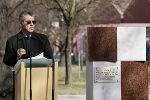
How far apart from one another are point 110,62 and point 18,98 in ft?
7.25

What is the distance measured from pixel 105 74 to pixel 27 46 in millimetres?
1736

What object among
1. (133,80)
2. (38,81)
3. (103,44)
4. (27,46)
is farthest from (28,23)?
(133,80)

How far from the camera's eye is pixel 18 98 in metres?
6.57

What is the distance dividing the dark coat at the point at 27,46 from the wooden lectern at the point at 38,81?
0.59 m

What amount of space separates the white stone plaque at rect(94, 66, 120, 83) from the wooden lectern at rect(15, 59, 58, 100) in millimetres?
2007

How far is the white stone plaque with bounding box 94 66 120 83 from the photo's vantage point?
839 cm

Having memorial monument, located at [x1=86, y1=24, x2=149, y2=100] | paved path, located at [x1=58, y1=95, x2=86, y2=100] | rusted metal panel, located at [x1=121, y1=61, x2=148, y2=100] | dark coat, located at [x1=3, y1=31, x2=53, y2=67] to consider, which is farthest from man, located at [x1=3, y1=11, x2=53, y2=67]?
paved path, located at [x1=58, y1=95, x2=86, y2=100]

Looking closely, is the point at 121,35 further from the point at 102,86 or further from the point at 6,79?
the point at 6,79

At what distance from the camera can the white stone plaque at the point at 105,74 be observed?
8391mm

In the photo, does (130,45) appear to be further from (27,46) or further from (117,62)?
(27,46)

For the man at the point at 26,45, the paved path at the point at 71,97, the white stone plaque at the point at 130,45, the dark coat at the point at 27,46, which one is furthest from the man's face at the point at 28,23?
the paved path at the point at 71,97

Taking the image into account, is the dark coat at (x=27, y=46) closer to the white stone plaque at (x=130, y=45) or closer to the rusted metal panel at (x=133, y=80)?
the white stone plaque at (x=130, y=45)

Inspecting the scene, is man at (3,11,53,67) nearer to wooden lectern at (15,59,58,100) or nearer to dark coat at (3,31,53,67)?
dark coat at (3,31,53,67)

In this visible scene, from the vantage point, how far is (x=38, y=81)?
6.39 m
